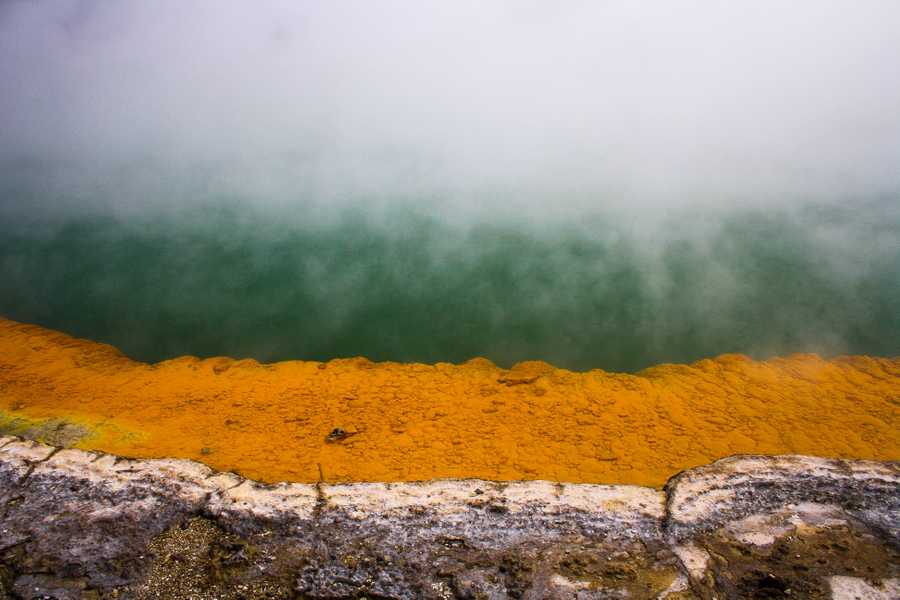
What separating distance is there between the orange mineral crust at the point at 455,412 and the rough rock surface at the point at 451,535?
22.5 inches

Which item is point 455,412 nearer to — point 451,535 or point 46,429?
point 451,535

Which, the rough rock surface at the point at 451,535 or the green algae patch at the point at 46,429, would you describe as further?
the green algae patch at the point at 46,429

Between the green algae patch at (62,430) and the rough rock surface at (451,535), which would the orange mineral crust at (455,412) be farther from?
the rough rock surface at (451,535)

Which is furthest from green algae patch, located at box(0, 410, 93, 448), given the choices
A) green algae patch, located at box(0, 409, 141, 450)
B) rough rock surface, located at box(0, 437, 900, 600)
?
rough rock surface, located at box(0, 437, 900, 600)

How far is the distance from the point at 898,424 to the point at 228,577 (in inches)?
187

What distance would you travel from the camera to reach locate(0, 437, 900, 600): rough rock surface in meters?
2.11

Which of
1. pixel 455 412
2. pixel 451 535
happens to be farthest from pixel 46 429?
pixel 451 535

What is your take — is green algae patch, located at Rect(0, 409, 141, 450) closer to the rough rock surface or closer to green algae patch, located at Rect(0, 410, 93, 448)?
green algae patch, located at Rect(0, 410, 93, 448)

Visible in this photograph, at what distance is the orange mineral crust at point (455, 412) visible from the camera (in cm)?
333

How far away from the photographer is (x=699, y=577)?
6.88 ft

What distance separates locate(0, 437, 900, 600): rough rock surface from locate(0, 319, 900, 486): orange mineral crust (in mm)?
571

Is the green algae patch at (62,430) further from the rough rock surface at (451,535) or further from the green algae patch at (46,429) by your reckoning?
the rough rock surface at (451,535)

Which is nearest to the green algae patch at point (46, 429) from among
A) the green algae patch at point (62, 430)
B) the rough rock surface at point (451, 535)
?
the green algae patch at point (62, 430)

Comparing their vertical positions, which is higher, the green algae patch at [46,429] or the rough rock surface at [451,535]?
the rough rock surface at [451,535]
